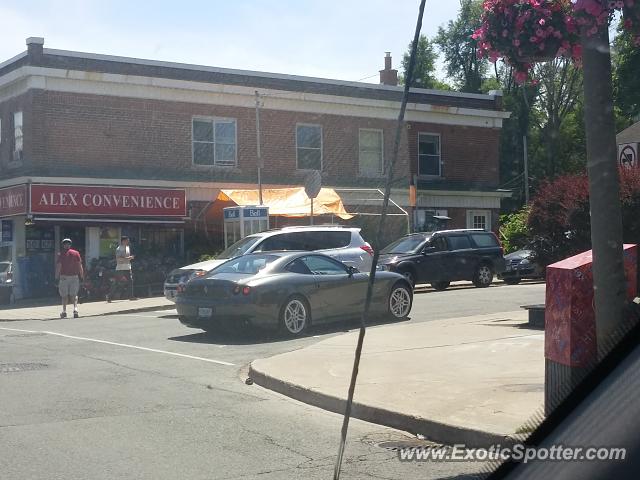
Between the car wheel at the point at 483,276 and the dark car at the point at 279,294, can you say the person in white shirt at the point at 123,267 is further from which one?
the car wheel at the point at 483,276

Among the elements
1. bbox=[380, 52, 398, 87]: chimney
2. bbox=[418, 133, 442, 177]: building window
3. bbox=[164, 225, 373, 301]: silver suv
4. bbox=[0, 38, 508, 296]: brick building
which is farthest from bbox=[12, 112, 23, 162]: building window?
bbox=[380, 52, 398, 87]: chimney

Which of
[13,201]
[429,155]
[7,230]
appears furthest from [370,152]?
[7,230]

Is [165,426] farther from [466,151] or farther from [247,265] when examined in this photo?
[466,151]

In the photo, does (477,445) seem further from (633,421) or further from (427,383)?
(633,421)

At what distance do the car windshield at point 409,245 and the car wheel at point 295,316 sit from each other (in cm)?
974

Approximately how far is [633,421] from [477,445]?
3.91 meters

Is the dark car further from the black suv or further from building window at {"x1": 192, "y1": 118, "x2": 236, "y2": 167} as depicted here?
building window at {"x1": 192, "y1": 118, "x2": 236, "y2": 167}

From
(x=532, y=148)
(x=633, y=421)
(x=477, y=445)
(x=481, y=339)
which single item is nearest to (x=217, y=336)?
(x=481, y=339)

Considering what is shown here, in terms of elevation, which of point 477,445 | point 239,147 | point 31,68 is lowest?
point 477,445

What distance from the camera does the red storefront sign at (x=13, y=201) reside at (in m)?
25.4

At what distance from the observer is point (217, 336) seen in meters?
14.6

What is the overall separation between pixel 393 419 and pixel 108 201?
19.9 m

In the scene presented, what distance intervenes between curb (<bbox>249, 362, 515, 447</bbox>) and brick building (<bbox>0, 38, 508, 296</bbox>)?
1752 centimetres

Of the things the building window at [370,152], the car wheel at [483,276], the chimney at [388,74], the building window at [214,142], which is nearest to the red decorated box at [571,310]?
the car wheel at [483,276]
